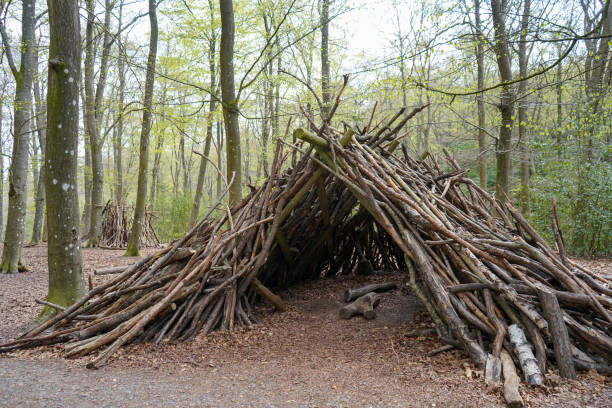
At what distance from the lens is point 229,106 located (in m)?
6.66

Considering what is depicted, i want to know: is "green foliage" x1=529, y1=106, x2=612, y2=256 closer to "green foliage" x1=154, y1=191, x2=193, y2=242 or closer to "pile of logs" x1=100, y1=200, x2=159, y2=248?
"green foliage" x1=154, y1=191, x2=193, y2=242

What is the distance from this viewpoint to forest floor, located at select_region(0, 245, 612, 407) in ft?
8.30

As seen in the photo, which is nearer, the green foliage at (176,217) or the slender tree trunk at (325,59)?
the slender tree trunk at (325,59)

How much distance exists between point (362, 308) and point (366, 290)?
451 millimetres

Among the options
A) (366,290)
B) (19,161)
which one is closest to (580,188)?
(366,290)

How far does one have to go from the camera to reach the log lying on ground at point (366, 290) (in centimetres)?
445

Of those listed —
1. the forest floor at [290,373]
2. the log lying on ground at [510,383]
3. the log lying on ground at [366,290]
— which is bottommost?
the forest floor at [290,373]

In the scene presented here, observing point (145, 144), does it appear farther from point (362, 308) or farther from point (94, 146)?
point (362, 308)

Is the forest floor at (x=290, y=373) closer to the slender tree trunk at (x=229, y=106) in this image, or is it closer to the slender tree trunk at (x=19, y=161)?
the slender tree trunk at (x=229, y=106)

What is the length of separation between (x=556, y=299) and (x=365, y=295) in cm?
187

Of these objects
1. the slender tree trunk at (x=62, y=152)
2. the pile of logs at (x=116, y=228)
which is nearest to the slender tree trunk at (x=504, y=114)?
the slender tree trunk at (x=62, y=152)

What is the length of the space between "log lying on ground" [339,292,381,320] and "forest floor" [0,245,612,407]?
0.08 metres

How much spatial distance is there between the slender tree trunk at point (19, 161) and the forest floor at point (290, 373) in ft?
12.1

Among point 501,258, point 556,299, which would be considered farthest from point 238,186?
point 556,299
